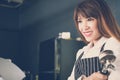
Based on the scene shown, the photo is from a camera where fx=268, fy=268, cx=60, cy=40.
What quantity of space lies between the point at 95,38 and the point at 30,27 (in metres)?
1.88

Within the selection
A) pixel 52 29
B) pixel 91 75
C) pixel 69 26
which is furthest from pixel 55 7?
pixel 91 75

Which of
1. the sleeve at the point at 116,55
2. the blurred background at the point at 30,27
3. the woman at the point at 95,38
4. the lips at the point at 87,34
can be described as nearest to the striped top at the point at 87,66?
the woman at the point at 95,38

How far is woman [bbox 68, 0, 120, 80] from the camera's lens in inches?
91.8

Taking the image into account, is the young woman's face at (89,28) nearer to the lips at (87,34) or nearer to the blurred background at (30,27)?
the lips at (87,34)

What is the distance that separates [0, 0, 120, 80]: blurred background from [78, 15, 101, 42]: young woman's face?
47 cm

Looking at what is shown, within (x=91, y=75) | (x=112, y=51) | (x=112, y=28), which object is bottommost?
(x=91, y=75)

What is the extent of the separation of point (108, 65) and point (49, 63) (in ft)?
3.05

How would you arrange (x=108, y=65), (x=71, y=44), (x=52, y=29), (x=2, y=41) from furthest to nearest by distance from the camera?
(x=2, y=41) < (x=52, y=29) < (x=71, y=44) < (x=108, y=65)

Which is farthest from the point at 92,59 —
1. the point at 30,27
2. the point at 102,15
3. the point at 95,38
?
the point at 30,27

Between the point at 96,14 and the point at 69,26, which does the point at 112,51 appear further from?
the point at 69,26

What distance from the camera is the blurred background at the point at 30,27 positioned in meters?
3.41

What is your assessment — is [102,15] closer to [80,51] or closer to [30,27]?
[80,51]

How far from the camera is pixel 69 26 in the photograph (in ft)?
10.3

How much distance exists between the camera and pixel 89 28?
8.48ft
